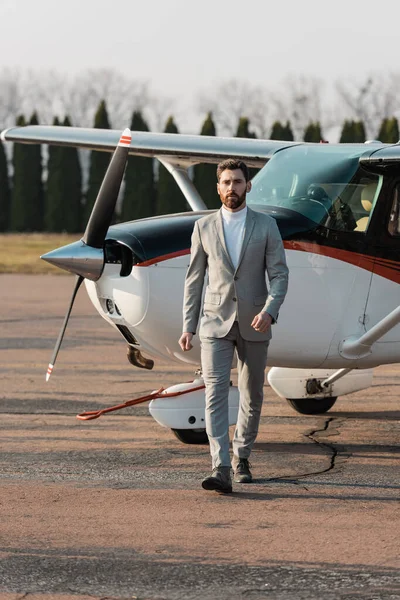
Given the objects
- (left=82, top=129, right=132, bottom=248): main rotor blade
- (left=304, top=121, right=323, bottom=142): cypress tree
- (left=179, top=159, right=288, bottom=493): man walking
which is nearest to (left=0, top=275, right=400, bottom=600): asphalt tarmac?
(left=179, top=159, right=288, bottom=493): man walking

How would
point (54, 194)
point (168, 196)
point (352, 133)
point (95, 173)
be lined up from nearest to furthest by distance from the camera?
point (352, 133)
point (168, 196)
point (95, 173)
point (54, 194)

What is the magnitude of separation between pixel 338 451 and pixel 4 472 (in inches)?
93.9

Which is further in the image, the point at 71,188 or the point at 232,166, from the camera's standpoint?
the point at 71,188

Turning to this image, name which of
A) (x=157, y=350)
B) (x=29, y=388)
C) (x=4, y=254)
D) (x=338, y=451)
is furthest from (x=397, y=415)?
(x=4, y=254)

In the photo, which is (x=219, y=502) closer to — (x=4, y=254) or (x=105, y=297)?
(x=105, y=297)

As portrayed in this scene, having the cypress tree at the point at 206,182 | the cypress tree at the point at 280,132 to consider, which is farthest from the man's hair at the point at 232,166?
the cypress tree at the point at 280,132

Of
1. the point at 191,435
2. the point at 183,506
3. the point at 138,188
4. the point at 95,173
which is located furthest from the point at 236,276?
the point at 95,173

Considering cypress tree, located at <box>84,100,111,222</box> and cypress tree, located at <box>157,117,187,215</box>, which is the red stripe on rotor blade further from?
cypress tree, located at <box>84,100,111,222</box>

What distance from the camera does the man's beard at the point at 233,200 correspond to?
6.64m

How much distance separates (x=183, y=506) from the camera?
6.34 m

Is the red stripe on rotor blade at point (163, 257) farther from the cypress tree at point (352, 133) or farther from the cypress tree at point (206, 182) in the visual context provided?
the cypress tree at point (352, 133)

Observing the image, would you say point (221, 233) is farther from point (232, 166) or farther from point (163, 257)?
point (163, 257)

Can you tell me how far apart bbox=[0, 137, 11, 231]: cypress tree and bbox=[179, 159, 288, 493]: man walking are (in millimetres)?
33927

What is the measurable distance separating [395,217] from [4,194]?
33560mm
